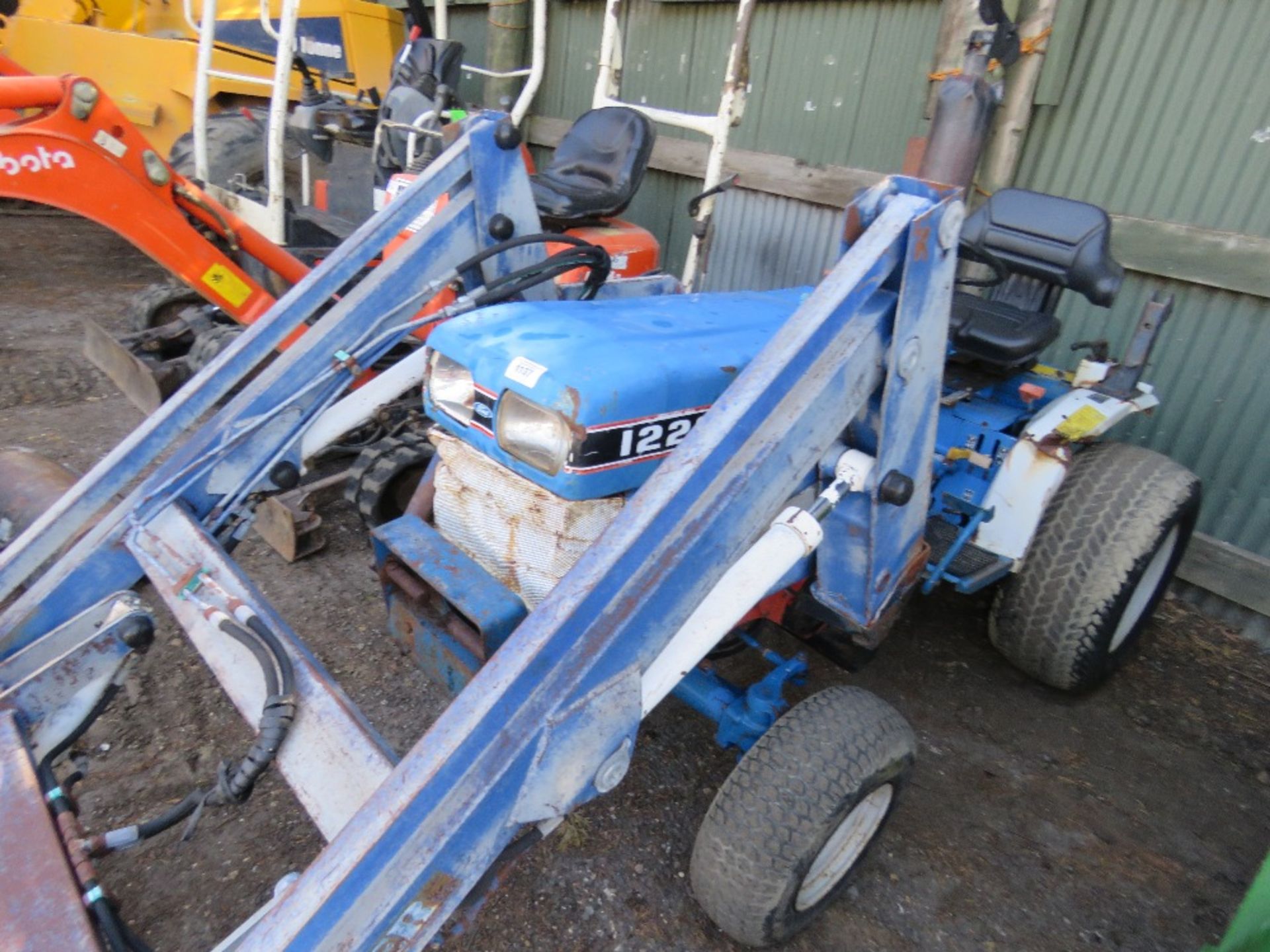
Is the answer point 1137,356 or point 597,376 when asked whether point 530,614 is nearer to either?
point 597,376

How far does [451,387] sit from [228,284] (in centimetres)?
218

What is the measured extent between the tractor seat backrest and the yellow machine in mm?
4661

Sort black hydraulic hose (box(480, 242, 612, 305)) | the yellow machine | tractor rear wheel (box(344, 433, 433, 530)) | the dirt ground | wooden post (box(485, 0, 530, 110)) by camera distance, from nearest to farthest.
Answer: the dirt ground, black hydraulic hose (box(480, 242, 612, 305)), tractor rear wheel (box(344, 433, 433, 530)), the yellow machine, wooden post (box(485, 0, 530, 110))

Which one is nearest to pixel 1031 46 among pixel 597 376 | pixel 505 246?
pixel 505 246

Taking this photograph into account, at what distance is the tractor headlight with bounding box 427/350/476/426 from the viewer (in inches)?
68.1

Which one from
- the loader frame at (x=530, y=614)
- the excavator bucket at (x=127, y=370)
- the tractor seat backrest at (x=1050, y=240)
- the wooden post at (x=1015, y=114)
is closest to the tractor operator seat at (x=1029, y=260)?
the tractor seat backrest at (x=1050, y=240)

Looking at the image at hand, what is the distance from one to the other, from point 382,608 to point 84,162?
1981mm

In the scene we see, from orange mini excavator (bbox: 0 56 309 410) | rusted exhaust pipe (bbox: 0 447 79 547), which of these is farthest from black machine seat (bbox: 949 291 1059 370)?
orange mini excavator (bbox: 0 56 309 410)

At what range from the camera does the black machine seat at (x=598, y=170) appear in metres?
3.48

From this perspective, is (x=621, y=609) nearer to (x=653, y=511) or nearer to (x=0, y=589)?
(x=653, y=511)

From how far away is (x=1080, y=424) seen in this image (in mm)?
2307

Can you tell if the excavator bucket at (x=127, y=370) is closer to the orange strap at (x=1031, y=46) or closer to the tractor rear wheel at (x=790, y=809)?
the tractor rear wheel at (x=790, y=809)

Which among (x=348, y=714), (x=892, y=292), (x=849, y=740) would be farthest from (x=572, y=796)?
(x=892, y=292)

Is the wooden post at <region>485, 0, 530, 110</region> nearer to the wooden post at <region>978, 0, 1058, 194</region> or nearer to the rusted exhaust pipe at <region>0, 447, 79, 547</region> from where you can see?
the wooden post at <region>978, 0, 1058, 194</region>
